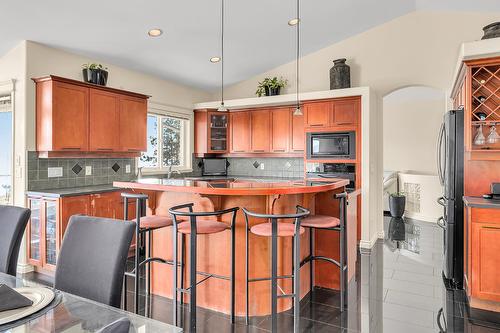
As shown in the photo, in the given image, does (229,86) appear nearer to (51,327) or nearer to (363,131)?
(363,131)

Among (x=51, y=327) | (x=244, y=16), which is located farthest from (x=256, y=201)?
(x=244, y=16)

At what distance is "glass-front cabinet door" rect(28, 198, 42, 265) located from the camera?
3.86 m

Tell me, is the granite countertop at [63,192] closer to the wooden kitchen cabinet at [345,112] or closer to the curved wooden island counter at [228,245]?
the curved wooden island counter at [228,245]

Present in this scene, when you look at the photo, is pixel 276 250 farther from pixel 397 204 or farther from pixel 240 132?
pixel 397 204

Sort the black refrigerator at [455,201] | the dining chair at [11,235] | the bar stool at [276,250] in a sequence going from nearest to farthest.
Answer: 1. the dining chair at [11,235]
2. the bar stool at [276,250]
3. the black refrigerator at [455,201]

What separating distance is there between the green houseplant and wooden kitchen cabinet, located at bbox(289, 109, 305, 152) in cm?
47

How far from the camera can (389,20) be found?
5145 mm

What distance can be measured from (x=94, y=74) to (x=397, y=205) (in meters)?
6.23

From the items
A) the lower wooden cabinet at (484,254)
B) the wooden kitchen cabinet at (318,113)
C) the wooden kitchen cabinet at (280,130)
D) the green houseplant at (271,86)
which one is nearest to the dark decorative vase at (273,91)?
the green houseplant at (271,86)

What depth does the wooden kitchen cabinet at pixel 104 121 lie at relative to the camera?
4.25m

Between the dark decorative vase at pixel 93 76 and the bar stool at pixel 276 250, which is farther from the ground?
the dark decorative vase at pixel 93 76

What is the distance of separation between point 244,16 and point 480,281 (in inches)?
153

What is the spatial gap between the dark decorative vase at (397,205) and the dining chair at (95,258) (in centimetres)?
661

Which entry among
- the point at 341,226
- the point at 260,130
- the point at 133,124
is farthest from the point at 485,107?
the point at 133,124
